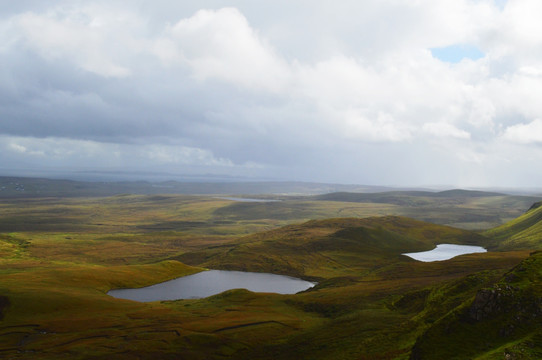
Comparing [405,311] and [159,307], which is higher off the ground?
[405,311]

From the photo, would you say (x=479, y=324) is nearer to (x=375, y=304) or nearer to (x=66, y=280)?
(x=375, y=304)

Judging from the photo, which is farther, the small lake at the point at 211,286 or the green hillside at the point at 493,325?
the small lake at the point at 211,286

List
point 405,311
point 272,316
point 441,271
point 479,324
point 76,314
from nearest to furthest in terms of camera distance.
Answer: point 479,324
point 405,311
point 272,316
point 76,314
point 441,271

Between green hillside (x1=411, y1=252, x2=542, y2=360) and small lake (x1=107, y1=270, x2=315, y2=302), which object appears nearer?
green hillside (x1=411, y1=252, x2=542, y2=360)

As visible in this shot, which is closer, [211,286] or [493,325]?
[493,325]

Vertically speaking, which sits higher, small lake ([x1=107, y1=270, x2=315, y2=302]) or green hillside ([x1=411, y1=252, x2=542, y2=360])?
green hillside ([x1=411, y1=252, x2=542, y2=360])

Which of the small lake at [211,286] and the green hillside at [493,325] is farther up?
the green hillside at [493,325]

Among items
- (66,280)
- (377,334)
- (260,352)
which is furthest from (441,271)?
(66,280)

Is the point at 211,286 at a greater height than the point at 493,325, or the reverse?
the point at 493,325
